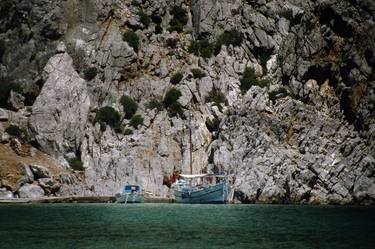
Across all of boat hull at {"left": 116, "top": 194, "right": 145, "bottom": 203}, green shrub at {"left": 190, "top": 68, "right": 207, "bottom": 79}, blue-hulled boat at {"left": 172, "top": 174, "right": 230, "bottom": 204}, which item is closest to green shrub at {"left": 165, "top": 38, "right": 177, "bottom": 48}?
green shrub at {"left": 190, "top": 68, "right": 207, "bottom": 79}

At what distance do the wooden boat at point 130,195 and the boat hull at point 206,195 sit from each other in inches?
195

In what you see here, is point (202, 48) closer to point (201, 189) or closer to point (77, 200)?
point (201, 189)

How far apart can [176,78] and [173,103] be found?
6181 mm

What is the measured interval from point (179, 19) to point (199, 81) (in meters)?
16.4

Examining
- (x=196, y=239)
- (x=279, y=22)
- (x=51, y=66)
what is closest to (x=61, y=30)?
(x=51, y=66)

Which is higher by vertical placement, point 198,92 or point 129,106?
point 198,92

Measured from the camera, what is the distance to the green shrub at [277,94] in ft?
279

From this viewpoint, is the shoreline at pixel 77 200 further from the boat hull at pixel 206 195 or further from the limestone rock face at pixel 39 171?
the limestone rock face at pixel 39 171

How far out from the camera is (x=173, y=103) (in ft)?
299

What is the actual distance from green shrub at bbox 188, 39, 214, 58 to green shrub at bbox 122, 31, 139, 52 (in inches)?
354

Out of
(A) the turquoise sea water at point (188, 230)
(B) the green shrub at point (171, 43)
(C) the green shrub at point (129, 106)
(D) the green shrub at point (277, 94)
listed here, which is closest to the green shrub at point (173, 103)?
(C) the green shrub at point (129, 106)

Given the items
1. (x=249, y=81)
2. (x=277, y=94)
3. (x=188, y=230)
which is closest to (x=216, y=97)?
(x=249, y=81)

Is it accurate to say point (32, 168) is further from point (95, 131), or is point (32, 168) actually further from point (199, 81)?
point (199, 81)

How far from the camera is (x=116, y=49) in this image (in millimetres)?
Answer: 97375
